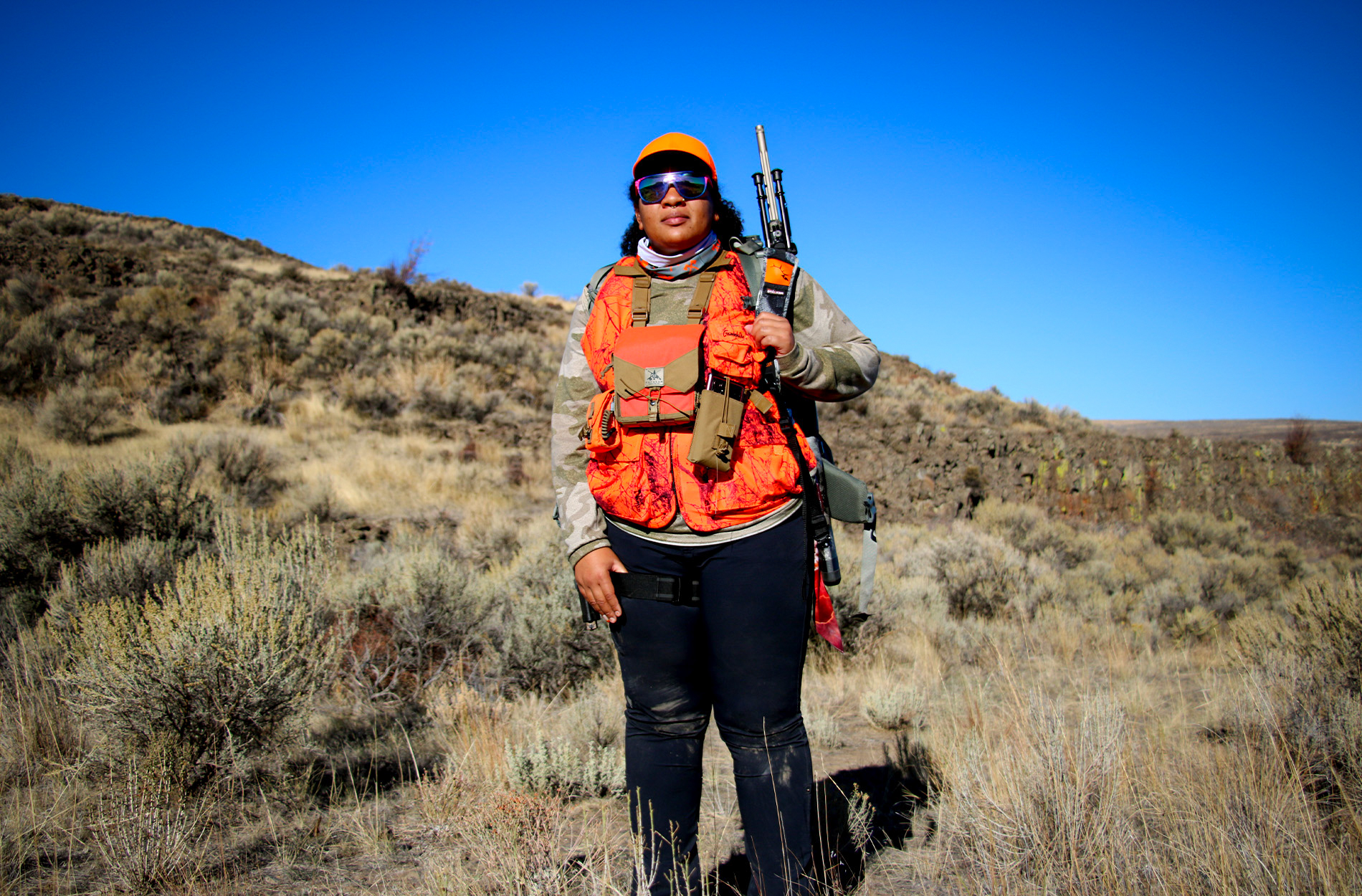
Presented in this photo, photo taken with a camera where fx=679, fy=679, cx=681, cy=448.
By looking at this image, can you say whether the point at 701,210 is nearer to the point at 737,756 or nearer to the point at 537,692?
the point at 737,756

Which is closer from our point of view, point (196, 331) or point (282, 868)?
point (282, 868)

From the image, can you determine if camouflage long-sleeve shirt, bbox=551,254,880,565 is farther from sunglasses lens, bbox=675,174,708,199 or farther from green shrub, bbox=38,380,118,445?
green shrub, bbox=38,380,118,445

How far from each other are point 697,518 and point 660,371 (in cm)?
35

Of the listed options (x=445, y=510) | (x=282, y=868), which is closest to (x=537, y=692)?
(x=282, y=868)

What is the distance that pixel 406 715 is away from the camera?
3.83 m

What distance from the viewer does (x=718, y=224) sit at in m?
1.90

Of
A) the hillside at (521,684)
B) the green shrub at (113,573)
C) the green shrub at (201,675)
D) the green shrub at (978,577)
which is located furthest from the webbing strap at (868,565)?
the green shrub at (978,577)

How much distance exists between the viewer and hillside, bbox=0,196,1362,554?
10.5 m

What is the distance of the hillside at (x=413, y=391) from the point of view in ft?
34.4

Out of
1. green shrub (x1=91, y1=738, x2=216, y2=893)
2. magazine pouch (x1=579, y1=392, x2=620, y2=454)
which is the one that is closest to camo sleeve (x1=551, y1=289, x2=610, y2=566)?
magazine pouch (x1=579, y1=392, x2=620, y2=454)

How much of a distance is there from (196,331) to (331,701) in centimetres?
1211

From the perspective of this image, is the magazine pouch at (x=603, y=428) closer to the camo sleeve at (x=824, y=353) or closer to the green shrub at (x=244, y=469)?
the camo sleeve at (x=824, y=353)

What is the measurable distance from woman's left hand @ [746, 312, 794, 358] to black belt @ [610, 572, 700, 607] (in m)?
0.59

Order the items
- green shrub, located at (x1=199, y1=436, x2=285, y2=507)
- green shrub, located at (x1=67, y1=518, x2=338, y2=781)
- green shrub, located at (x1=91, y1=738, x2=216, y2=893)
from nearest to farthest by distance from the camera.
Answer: green shrub, located at (x1=91, y1=738, x2=216, y2=893) < green shrub, located at (x1=67, y1=518, x2=338, y2=781) < green shrub, located at (x1=199, y1=436, x2=285, y2=507)
